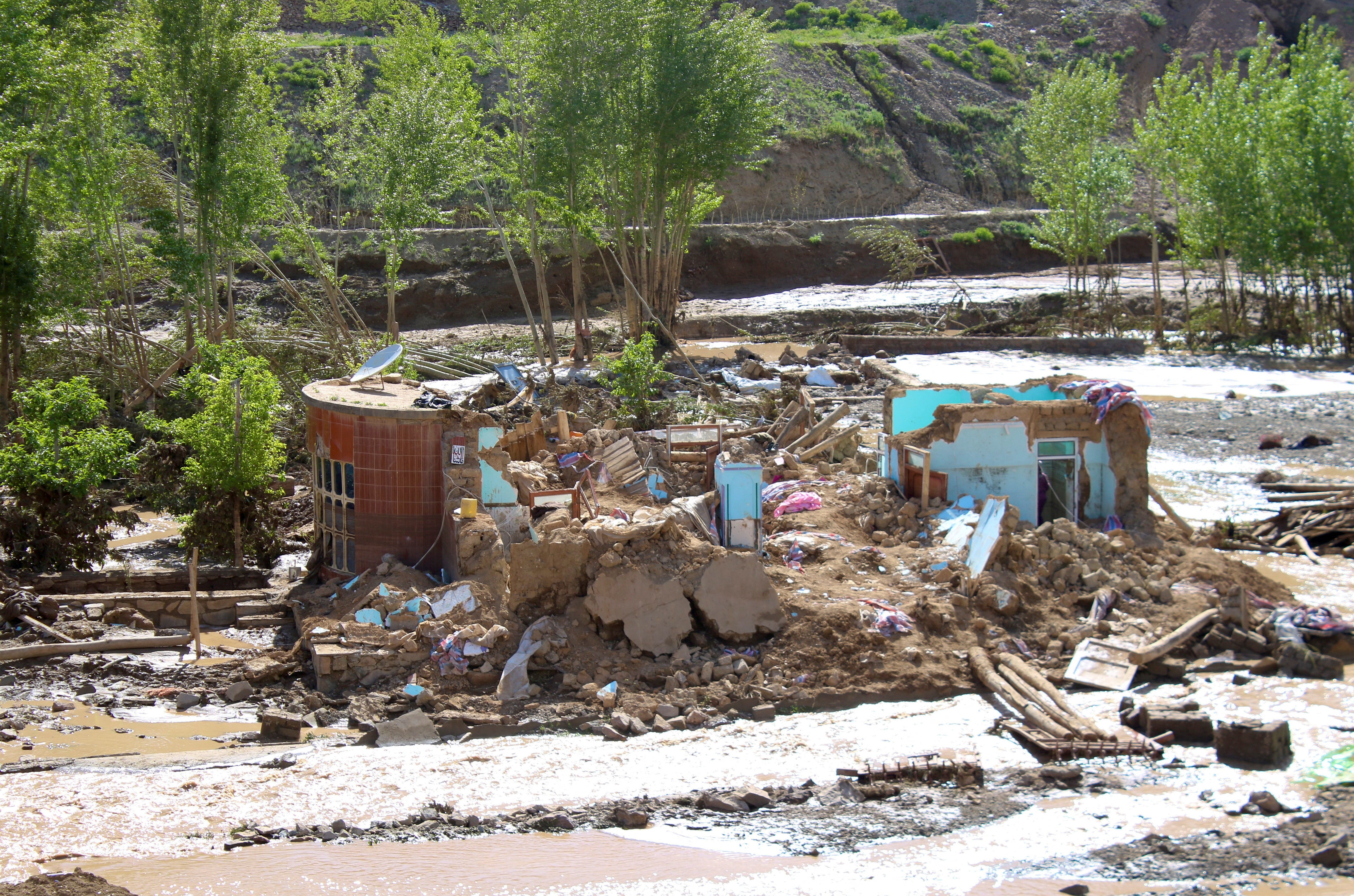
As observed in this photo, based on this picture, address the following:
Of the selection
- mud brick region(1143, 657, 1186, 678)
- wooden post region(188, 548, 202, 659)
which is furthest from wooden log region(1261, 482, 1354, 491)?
wooden post region(188, 548, 202, 659)

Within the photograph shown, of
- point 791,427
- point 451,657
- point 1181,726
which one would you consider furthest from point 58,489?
point 1181,726

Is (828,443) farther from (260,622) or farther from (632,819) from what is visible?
(632,819)

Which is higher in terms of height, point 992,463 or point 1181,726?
point 992,463

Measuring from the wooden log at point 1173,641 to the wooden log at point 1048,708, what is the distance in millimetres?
1241

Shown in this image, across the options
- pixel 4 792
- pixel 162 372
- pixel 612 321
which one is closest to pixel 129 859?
pixel 4 792

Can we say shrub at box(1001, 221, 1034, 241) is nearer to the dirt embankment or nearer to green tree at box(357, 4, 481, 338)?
the dirt embankment

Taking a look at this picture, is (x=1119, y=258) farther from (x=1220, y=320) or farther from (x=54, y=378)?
(x=54, y=378)

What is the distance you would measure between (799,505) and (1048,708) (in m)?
4.68

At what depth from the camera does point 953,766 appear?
8352mm

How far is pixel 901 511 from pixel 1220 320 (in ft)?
85.0

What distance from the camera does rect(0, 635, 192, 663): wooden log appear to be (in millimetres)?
10633

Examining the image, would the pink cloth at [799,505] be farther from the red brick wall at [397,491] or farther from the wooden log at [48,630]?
the wooden log at [48,630]

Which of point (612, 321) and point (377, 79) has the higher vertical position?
point (377, 79)

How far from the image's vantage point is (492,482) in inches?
480
